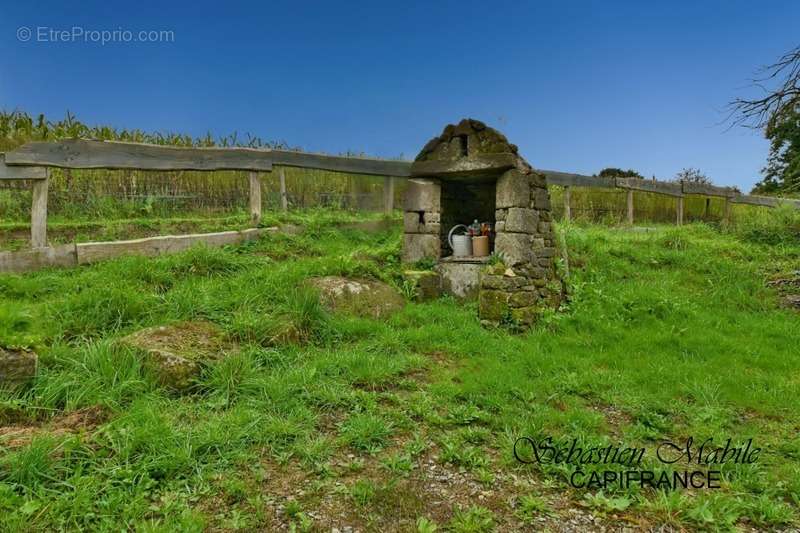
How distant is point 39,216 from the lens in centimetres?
632

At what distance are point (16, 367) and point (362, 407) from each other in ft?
8.56

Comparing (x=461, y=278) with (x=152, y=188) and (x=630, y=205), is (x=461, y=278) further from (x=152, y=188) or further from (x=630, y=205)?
(x=630, y=205)

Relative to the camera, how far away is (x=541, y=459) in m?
3.15

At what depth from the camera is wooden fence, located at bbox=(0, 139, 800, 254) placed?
Answer: 20.7 feet

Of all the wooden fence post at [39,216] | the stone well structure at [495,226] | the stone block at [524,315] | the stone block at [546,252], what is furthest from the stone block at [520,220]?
the wooden fence post at [39,216]

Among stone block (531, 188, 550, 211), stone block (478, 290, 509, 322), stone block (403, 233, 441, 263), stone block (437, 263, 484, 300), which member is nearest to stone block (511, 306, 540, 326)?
stone block (478, 290, 509, 322)

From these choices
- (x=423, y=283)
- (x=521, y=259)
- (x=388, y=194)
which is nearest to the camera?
(x=521, y=259)

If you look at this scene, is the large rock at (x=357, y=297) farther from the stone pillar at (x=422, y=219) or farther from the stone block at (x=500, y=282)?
the stone pillar at (x=422, y=219)

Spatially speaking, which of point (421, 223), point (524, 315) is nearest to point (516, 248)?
point (524, 315)

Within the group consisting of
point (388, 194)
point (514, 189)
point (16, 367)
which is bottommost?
point (16, 367)

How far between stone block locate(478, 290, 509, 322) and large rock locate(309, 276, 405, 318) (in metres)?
1.09

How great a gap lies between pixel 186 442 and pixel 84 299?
2575mm

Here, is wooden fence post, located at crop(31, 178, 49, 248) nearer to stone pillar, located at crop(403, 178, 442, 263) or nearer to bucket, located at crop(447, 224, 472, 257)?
stone pillar, located at crop(403, 178, 442, 263)

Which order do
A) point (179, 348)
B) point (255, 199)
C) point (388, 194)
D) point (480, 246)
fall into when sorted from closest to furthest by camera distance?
1. point (179, 348)
2. point (480, 246)
3. point (255, 199)
4. point (388, 194)
